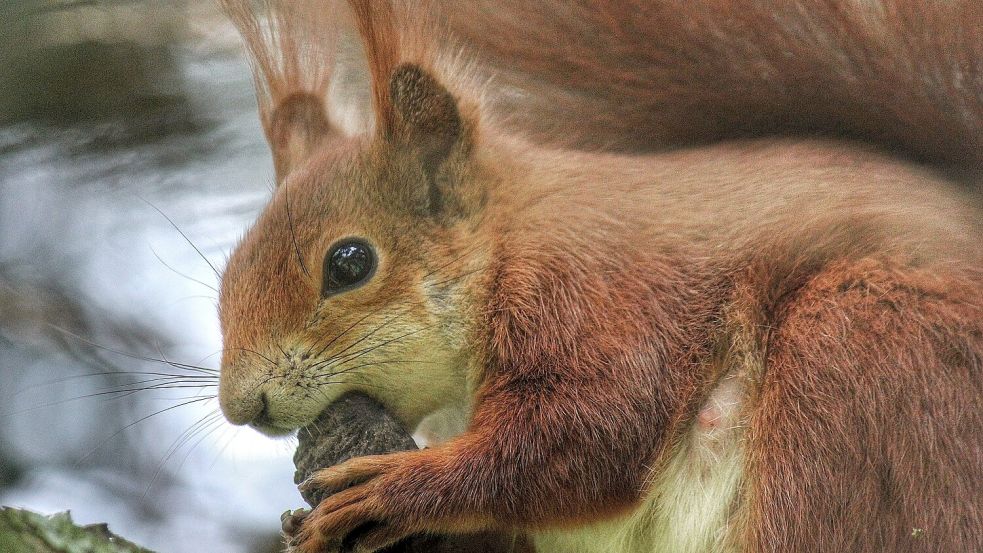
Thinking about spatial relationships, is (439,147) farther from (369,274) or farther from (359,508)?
(359,508)

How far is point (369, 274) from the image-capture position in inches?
61.7

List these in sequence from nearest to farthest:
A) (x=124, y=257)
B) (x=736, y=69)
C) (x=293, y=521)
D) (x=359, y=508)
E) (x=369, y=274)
Result: (x=359, y=508), (x=293, y=521), (x=369, y=274), (x=736, y=69), (x=124, y=257)

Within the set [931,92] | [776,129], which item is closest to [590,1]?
[776,129]

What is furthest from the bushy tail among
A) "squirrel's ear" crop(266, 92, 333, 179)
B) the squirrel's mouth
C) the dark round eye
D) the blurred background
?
the squirrel's mouth

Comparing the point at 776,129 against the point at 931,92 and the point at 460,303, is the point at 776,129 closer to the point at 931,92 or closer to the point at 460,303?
the point at 931,92

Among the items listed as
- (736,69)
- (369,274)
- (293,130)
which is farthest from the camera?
(293,130)

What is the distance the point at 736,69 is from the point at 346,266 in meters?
0.80

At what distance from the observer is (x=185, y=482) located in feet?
8.20

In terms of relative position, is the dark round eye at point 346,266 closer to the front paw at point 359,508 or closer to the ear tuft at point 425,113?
the ear tuft at point 425,113

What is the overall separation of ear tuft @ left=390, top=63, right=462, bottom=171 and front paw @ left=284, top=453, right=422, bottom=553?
57 cm

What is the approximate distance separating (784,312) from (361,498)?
707mm

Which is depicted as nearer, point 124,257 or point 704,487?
point 704,487

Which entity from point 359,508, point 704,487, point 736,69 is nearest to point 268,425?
point 359,508

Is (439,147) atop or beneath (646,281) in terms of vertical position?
atop
